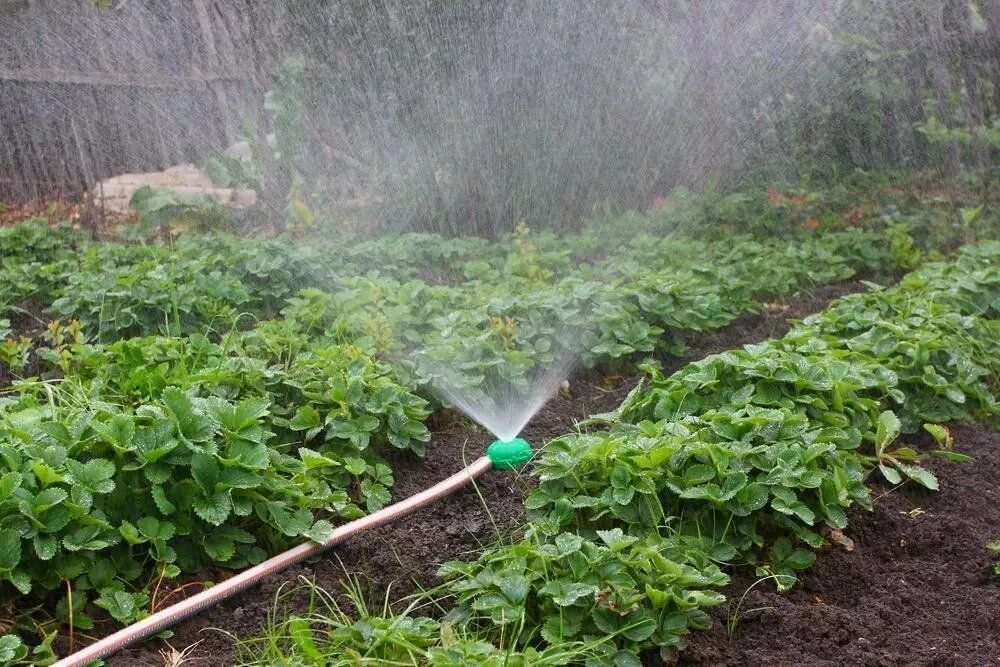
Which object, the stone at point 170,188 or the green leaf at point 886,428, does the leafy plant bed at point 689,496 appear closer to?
the green leaf at point 886,428

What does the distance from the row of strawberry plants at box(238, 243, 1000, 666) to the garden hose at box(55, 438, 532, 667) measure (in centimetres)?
13

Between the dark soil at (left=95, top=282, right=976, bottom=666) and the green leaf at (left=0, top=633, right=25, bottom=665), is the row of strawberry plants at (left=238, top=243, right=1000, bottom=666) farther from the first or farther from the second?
the green leaf at (left=0, top=633, right=25, bottom=665)

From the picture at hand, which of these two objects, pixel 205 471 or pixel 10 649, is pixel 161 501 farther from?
pixel 10 649

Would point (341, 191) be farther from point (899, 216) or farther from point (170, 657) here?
point (170, 657)

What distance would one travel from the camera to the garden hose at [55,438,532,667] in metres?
2.57

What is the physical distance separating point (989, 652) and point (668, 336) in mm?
2544

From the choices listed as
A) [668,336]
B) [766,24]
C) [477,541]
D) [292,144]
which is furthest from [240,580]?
[766,24]

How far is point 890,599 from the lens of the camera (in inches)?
108

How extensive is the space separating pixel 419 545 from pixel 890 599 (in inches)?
49.8

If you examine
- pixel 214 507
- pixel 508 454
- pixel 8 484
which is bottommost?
pixel 508 454

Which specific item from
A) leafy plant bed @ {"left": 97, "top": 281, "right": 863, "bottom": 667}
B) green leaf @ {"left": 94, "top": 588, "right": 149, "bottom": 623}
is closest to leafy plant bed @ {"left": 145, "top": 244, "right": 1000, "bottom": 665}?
leafy plant bed @ {"left": 97, "top": 281, "right": 863, "bottom": 667}

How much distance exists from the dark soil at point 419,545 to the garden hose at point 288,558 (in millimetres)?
25

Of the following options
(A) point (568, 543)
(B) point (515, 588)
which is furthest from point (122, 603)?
(A) point (568, 543)

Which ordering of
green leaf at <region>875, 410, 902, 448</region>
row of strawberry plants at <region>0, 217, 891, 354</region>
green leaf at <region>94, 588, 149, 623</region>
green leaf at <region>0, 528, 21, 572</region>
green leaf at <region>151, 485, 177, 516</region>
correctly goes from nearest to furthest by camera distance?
green leaf at <region>0, 528, 21, 572</region>, green leaf at <region>94, 588, 149, 623</region>, green leaf at <region>151, 485, 177, 516</region>, green leaf at <region>875, 410, 902, 448</region>, row of strawberry plants at <region>0, 217, 891, 354</region>
